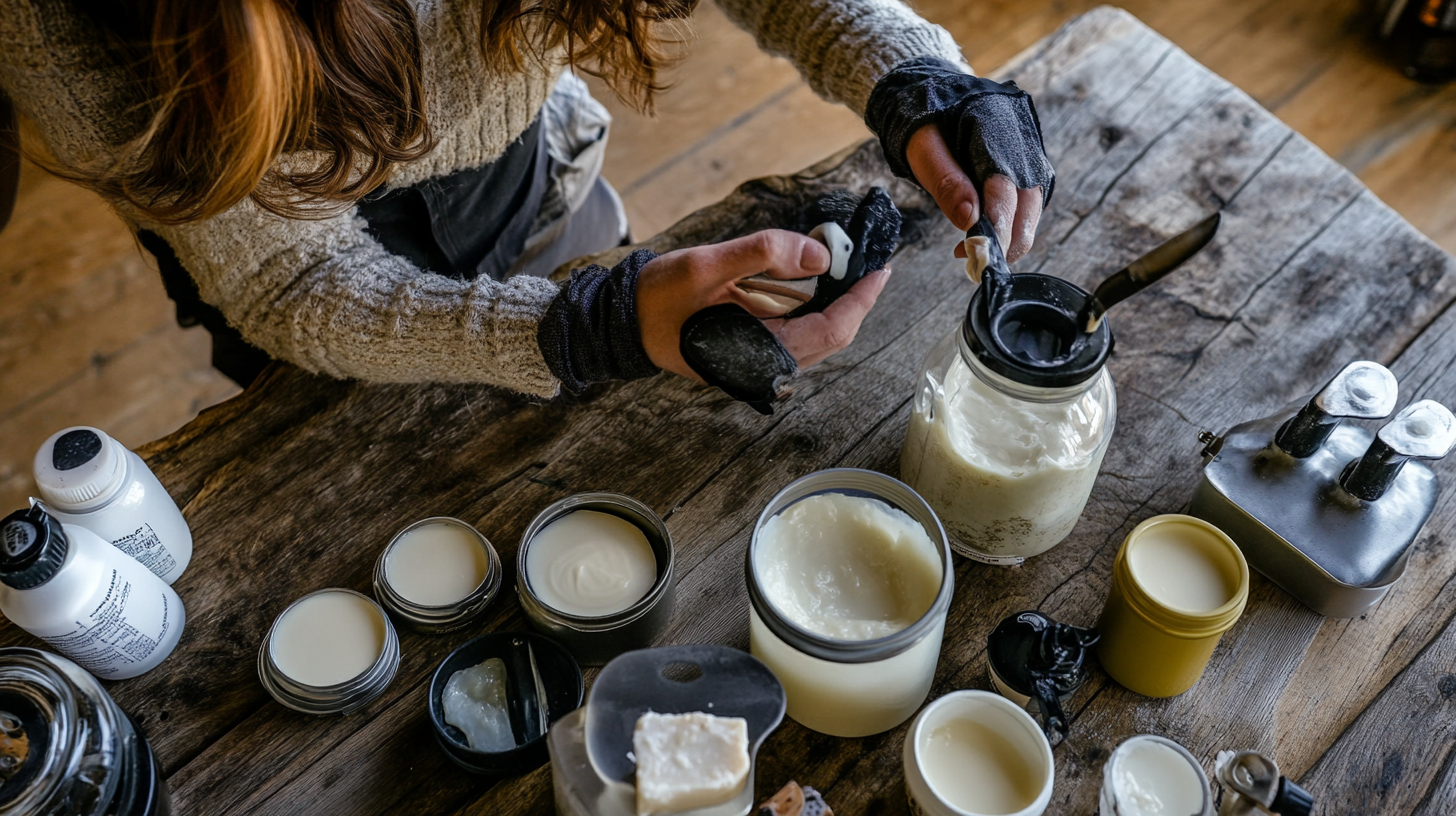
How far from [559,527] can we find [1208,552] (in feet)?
1.83

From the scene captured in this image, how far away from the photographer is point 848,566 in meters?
0.80

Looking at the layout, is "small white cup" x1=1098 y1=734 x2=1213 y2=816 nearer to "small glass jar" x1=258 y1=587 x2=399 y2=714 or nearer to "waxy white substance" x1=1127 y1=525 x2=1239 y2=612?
"waxy white substance" x1=1127 y1=525 x2=1239 y2=612

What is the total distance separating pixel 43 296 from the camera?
7.11 ft

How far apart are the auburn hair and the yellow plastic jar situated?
67 centimetres

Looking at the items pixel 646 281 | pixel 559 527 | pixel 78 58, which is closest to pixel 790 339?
pixel 646 281

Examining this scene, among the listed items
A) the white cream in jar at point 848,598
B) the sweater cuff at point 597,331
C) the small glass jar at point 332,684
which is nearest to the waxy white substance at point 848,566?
the white cream in jar at point 848,598

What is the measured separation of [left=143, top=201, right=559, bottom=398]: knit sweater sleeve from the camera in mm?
955

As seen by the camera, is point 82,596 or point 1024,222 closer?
point 82,596

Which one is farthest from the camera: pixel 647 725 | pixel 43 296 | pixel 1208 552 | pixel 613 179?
pixel 613 179

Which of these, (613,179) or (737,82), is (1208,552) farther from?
(737,82)

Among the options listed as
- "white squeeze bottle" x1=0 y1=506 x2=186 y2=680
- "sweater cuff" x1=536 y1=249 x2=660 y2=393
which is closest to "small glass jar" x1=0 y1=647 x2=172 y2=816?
"white squeeze bottle" x1=0 y1=506 x2=186 y2=680

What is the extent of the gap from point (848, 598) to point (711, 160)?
1.79 m

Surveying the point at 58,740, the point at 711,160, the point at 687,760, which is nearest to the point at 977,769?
the point at 687,760

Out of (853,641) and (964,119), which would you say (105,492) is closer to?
(853,641)
